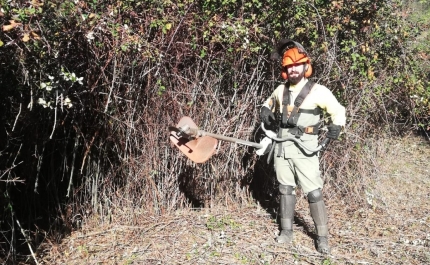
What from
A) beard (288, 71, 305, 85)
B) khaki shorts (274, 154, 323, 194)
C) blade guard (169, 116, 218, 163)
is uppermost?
beard (288, 71, 305, 85)

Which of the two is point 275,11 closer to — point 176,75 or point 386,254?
point 176,75

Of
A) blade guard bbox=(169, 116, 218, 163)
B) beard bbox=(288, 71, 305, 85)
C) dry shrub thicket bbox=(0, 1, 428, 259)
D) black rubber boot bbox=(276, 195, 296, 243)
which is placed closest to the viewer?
dry shrub thicket bbox=(0, 1, 428, 259)

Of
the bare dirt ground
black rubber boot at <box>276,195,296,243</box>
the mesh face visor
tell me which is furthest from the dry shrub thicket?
black rubber boot at <box>276,195,296,243</box>

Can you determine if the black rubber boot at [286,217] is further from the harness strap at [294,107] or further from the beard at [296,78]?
the beard at [296,78]

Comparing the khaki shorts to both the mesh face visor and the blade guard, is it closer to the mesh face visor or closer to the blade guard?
the blade guard

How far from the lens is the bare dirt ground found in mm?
3664

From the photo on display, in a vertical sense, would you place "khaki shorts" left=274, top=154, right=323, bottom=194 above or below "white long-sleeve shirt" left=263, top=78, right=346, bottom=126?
below

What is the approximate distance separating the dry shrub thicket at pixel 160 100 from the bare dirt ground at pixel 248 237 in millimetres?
160

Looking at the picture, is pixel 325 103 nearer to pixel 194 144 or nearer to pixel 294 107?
pixel 294 107

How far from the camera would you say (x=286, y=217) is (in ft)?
12.8

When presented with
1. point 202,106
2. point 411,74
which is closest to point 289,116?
point 202,106

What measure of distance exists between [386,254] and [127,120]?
105 inches

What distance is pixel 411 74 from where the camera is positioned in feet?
16.7

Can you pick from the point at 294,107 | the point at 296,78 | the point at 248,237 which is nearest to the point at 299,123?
the point at 294,107
